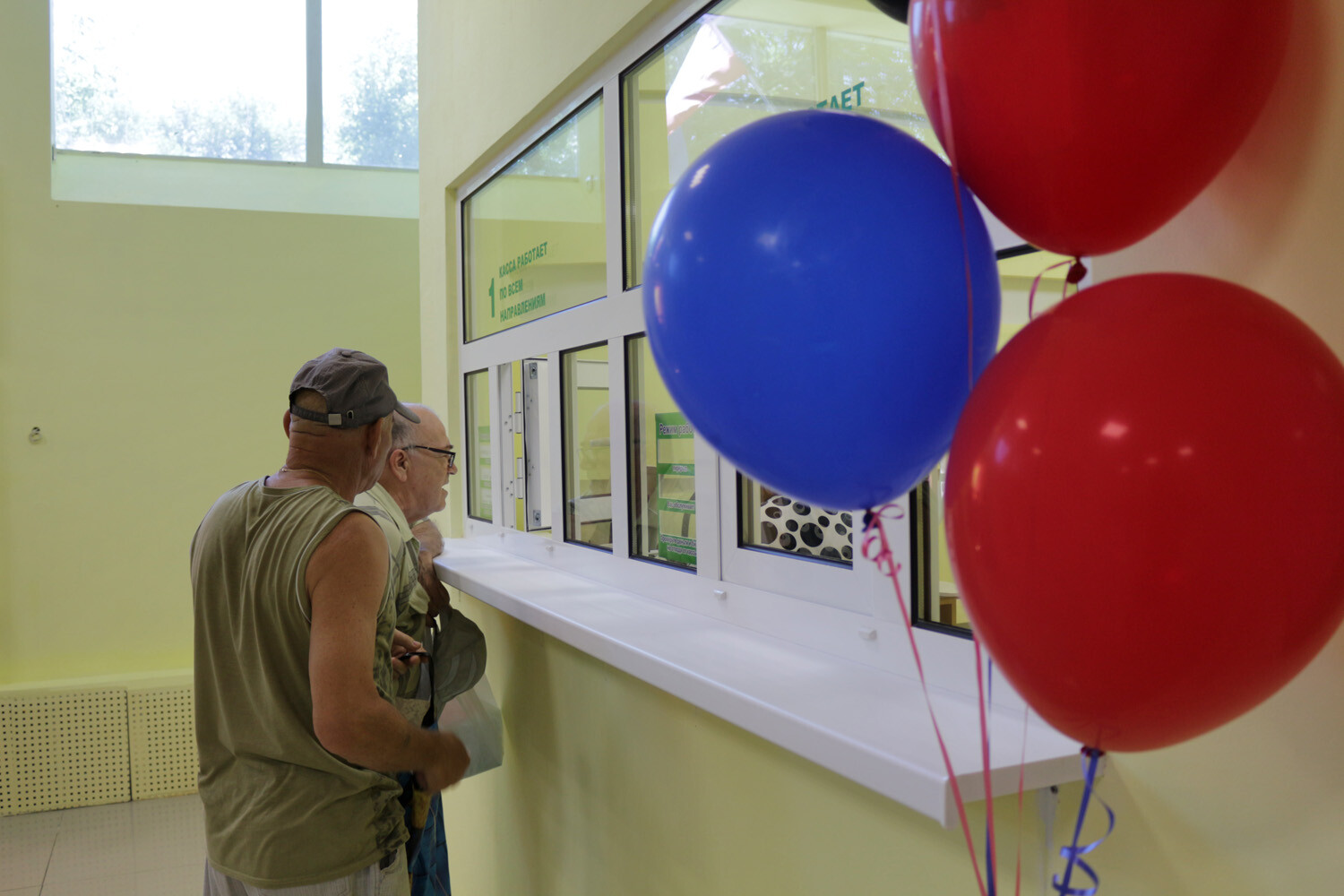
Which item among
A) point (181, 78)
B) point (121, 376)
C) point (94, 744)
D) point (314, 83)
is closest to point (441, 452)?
point (121, 376)

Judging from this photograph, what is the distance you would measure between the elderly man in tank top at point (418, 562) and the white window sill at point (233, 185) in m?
3.23

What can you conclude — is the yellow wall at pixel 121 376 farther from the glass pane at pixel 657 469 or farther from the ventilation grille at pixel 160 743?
the glass pane at pixel 657 469

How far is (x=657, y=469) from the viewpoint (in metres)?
2.25

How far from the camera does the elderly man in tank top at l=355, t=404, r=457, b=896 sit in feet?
7.13

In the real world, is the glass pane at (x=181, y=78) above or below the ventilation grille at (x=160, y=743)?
above

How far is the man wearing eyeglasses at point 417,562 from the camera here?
2.18 meters

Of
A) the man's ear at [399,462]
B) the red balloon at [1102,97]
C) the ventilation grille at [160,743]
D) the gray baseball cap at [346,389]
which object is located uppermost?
the red balloon at [1102,97]

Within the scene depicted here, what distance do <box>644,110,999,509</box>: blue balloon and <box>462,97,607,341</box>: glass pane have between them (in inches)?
66.4

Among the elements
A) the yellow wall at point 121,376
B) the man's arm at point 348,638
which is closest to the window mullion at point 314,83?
the yellow wall at point 121,376

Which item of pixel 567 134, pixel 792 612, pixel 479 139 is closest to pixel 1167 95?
pixel 792 612

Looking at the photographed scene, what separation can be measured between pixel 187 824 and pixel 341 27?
4.67 meters

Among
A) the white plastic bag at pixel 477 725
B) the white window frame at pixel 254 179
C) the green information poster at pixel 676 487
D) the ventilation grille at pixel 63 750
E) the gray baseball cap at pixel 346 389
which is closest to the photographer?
the gray baseball cap at pixel 346 389

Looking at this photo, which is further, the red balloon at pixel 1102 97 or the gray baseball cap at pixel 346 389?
the gray baseball cap at pixel 346 389

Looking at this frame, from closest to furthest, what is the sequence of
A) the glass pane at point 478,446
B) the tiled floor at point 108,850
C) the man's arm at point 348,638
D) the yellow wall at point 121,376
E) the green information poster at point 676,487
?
the man's arm at point 348,638 < the green information poster at point 676,487 < the glass pane at point 478,446 < the tiled floor at point 108,850 < the yellow wall at point 121,376
